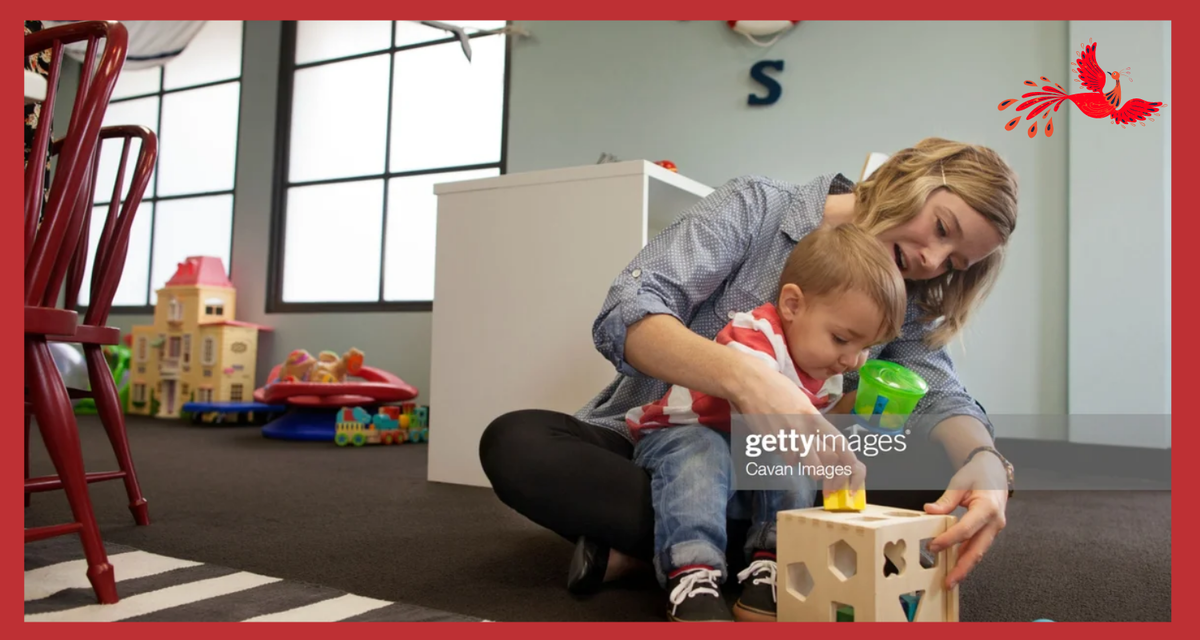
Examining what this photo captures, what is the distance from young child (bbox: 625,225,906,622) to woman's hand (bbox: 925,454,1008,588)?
16 cm

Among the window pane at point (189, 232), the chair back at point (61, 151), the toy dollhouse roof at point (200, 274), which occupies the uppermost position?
the window pane at point (189, 232)

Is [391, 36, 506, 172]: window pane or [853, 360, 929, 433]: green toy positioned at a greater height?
[391, 36, 506, 172]: window pane

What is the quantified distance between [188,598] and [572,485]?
0.44 meters

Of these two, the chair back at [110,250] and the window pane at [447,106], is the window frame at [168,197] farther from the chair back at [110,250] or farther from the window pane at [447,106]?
the chair back at [110,250]

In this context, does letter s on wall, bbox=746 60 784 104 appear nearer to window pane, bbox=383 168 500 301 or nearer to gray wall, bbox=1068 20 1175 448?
gray wall, bbox=1068 20 1175 448

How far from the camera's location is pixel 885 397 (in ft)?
3.22

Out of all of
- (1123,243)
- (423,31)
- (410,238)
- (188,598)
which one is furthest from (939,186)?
(423,31)

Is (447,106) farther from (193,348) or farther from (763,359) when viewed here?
(763,359)

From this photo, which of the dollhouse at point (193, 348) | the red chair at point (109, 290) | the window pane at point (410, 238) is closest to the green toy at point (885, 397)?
the red chair at point (109, 290)

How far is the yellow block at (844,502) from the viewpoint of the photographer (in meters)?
0.86

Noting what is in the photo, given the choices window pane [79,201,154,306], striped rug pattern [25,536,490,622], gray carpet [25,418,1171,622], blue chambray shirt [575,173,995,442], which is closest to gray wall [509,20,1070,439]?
gray carpet [25,418,1171,622]

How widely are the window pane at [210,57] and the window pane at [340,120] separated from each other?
0.46m

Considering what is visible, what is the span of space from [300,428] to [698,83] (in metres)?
2.06

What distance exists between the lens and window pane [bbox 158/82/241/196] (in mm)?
4852
